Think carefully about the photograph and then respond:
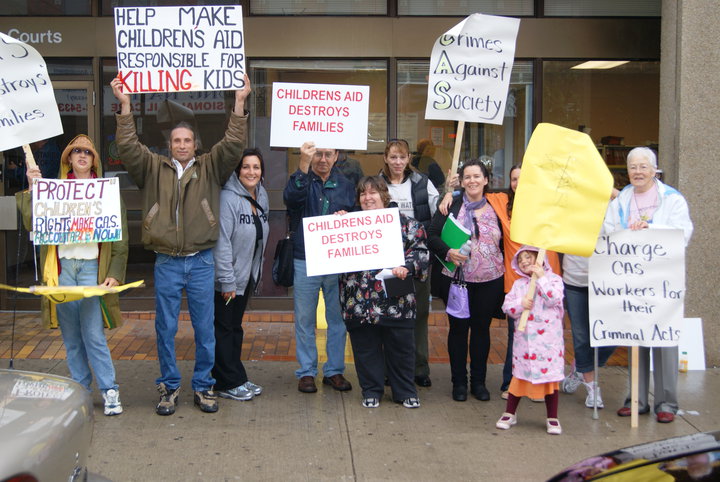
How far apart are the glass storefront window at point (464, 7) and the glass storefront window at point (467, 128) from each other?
1.76 ft

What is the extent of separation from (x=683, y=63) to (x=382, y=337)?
3565 millimetres

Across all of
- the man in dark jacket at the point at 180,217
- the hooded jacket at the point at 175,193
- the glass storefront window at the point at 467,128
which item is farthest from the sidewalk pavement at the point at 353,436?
the glass storefront window at the point at 467,128

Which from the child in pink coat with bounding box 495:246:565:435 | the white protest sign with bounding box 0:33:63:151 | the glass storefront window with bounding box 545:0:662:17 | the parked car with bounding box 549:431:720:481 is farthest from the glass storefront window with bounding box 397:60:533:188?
the parked car with bounding box 549:431:720:481

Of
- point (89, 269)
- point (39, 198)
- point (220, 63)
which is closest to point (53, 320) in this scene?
point (89, 269)

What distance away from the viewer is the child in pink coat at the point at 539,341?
222 inches

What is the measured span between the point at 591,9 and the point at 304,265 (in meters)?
4.88

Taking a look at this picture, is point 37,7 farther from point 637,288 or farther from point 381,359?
point 637,288

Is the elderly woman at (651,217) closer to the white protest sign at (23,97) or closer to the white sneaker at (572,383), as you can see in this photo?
the white sneaker at (572,383)

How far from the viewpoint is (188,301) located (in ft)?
19.6

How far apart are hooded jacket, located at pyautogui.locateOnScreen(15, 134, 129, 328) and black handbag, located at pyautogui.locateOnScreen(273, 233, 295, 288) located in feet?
3.69

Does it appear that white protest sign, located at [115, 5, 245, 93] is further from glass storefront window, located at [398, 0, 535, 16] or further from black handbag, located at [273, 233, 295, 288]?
glass storefront window, located at [398, 0, 535, 16]

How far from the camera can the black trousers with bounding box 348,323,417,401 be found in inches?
244

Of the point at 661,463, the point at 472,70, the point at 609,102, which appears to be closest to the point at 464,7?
the point at 609,102

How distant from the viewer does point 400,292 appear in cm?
604
